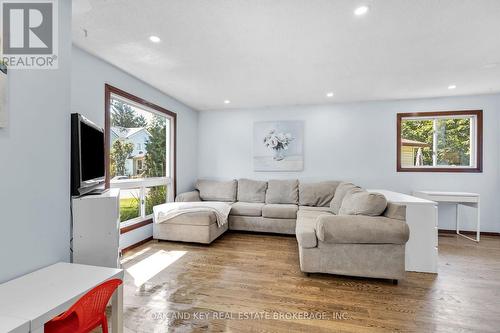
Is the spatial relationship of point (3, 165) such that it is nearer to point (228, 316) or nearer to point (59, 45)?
point (59, 45)

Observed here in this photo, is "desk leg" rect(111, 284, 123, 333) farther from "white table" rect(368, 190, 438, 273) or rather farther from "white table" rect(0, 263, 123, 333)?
"white table" rect(368, 190, 438, 273)

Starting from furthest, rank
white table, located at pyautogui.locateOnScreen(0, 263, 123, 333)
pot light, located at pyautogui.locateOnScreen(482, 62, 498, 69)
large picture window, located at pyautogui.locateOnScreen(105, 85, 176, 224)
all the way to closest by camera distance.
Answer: large picture window, located at pyautogui.locateOnScreen(105, 85, 176, 224)
pot light, located at pyautogui.locateOnScreen(482, 62, 498, 69)
white table, located at pyautogui.locateOnScreen(0, 263, 123, 333)

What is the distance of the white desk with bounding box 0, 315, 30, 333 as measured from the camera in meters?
0.83

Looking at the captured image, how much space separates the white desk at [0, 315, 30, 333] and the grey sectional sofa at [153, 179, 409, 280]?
7.07 ft

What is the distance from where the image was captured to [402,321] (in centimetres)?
180

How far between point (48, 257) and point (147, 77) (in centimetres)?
263

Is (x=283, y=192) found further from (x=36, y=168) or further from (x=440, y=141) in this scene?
(x=36, y=168)

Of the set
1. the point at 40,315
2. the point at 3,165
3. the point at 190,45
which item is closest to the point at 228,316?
the point at 40,315

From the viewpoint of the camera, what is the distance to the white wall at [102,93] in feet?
8.27

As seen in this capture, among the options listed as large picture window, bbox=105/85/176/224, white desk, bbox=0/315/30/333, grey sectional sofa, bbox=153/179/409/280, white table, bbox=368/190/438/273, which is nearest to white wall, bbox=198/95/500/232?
grey sectional sofa, bbox=153/179/409/280

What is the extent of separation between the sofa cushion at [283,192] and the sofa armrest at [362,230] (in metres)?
1.98

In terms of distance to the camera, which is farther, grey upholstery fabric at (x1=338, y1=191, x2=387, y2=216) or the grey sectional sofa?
grey upholstery fabric at (x1=338, y1=191, x2=387, y2=216)

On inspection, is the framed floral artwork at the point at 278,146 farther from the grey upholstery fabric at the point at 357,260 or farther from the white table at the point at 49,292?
the white table at the point at 49,292

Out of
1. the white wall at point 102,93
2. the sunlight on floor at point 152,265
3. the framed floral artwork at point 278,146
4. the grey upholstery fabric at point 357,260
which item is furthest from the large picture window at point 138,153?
the grey upholstery fabric at point 357,260
